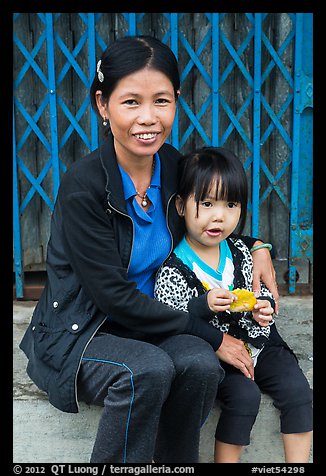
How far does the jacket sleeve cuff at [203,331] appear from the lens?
102 inches

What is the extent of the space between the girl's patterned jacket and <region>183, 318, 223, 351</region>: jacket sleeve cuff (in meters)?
0.04

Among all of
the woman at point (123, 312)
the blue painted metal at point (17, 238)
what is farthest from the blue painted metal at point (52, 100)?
the woman at point (123, 312)

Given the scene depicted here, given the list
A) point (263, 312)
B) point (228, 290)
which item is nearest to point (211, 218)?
point (228, 290)

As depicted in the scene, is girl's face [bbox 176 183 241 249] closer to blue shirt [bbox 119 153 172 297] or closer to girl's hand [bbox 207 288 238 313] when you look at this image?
blue shirt [bbox 119 153 172 297]

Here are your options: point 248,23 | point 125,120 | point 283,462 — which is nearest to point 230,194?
point 125,120

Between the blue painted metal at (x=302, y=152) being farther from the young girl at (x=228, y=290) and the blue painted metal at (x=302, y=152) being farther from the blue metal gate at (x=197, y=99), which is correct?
the young girl at (x=228, y=290)

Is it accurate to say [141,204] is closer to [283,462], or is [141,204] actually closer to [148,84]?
[148,84]

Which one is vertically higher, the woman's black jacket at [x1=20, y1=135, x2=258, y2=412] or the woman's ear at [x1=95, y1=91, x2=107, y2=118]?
the woman's ear at [x1=95, y1=91, x2=107, y2=118]

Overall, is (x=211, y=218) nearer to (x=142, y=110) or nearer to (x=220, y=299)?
(x=220, y=299)

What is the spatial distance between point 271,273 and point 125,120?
90cm

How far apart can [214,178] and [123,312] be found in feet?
2.07

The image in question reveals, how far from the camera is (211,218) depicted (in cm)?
269

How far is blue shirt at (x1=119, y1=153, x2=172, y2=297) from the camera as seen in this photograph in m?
2.66

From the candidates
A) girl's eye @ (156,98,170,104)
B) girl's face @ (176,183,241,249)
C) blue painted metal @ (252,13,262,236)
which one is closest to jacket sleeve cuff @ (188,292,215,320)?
girl's face @ (176,183,241,249)
